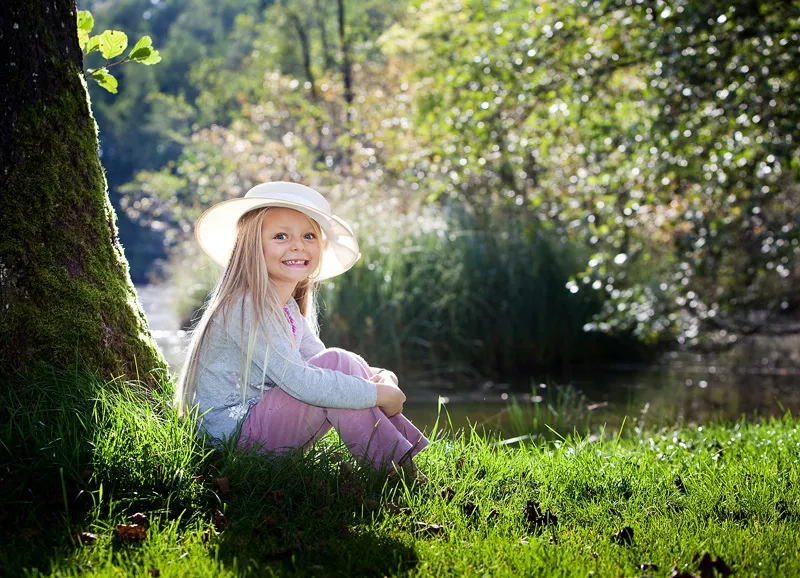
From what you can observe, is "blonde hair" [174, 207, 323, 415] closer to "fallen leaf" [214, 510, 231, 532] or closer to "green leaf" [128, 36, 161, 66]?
"fallen leaf" [214, 510, 231, 532]

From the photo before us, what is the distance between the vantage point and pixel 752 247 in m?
9.68

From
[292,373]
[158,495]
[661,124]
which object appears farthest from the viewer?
[661,124]

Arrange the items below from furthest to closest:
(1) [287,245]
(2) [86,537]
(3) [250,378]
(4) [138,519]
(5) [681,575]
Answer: (1) [287,245]
(3) [250,378]
(4) [138,519]
(2) [86,537]
(5) [681,575]

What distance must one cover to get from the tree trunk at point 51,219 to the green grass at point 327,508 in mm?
188

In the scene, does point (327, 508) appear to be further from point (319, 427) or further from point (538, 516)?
point (538, 516)

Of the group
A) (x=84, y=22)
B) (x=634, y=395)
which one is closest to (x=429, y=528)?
(x=84, y=22)

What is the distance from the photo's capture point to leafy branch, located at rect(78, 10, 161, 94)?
3965 millimetres

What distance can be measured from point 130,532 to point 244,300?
1.10m

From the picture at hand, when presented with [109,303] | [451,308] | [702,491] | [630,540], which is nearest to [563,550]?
[630,540]

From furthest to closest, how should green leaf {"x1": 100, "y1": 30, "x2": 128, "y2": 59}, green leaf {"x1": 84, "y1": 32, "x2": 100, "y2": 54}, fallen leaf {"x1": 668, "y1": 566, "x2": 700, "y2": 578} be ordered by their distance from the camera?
green leaf {"x1": 84, "y1": 32, "x2": 100, "y2": 54}, green leaf {"x1": 100, "y1": 30, "x2": 128, "y2": 59}, fallen leaf {"x1": 668, "y1": 566, "x2": 700, "y2": 578}

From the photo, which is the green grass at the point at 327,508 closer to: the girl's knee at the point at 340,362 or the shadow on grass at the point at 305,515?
the shadow on grass at the point at 305,515

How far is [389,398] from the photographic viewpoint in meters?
3.58

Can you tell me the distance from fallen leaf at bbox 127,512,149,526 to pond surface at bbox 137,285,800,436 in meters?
3.04

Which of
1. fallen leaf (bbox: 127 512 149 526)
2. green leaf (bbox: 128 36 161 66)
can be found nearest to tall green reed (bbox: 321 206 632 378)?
green leaf (bbox: 128 36 161 66)
